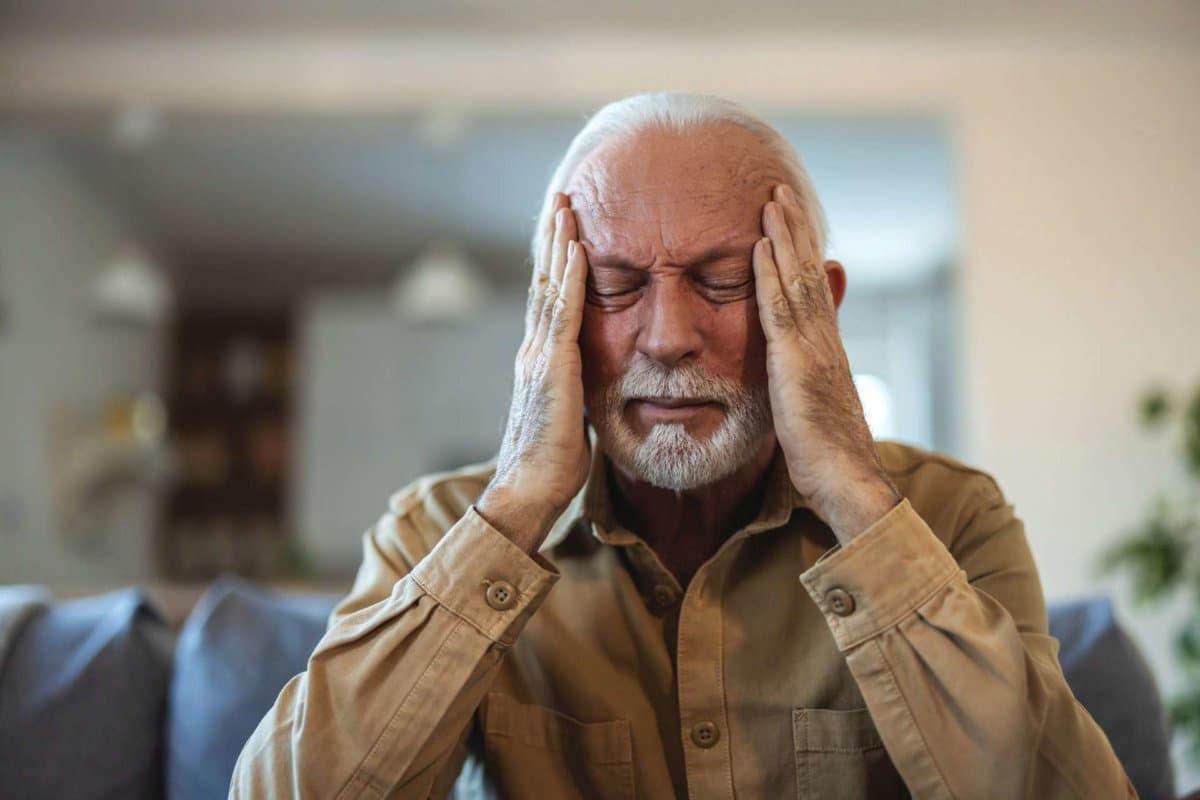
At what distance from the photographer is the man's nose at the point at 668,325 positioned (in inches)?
43.3

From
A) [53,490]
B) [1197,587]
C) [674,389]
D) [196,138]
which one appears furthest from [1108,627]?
[53,490]

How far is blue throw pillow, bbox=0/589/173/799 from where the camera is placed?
1.22 meters

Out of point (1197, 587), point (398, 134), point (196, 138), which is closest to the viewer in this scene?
point (1197, 587)

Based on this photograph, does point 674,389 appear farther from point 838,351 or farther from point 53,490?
point 53,490

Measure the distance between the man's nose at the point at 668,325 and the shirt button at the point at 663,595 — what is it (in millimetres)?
243

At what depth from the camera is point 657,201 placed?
3.79ft

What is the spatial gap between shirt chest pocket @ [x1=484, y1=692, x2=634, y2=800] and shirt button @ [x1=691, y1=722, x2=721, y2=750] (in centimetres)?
7

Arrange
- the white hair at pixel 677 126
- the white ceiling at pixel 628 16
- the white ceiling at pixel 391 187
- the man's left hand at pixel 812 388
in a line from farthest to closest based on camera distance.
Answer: the white ceiling at pixel 391 187 < the white ceiling at pixel 628 16 < the white hair at pixel 677 126 < the man's left hand at pixel 812 388

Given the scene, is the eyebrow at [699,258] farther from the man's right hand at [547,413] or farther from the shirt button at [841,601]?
the shirt button at [841,601]

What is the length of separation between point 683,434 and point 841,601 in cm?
25

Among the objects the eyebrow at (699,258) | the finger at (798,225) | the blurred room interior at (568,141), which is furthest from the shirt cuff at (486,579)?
the blurred room interior at (568,141)

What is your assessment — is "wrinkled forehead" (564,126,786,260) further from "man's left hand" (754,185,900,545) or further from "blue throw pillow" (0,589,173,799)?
"blue throw pillow" (0,589,173,799)

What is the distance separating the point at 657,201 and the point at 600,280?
11 centimetres

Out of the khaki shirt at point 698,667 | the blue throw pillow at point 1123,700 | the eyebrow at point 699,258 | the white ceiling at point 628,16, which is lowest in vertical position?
the blue throw pillow at point 1123,700
